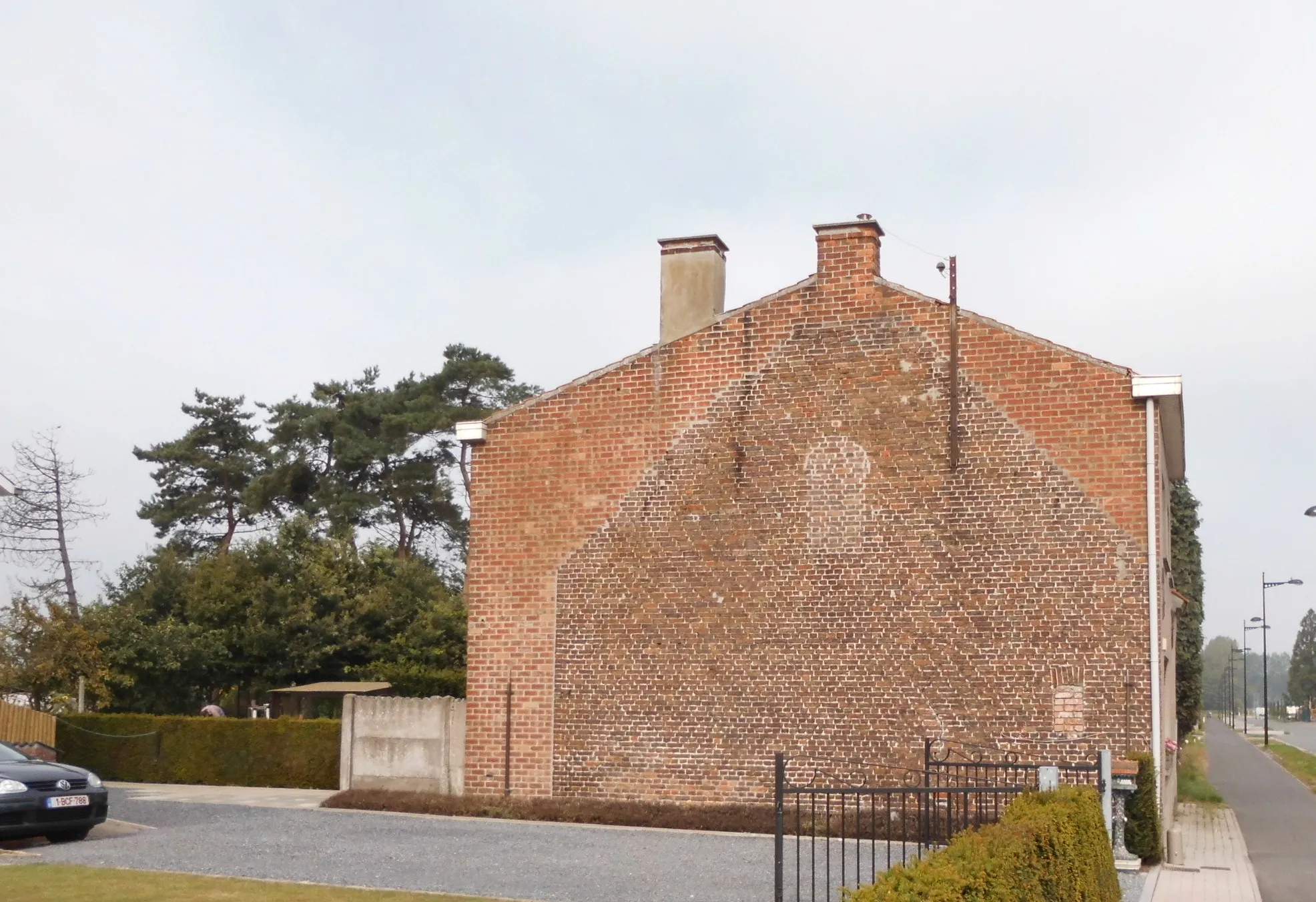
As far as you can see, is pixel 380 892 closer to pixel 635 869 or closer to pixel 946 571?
pixel 635 869

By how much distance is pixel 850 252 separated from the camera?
1889cm

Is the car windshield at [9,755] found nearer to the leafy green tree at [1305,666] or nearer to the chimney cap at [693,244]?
the chimney cap at [693,244]

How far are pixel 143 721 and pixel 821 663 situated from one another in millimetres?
14189

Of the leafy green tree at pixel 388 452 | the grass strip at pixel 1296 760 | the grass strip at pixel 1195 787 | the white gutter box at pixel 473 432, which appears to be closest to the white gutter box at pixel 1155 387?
the white gutter box at pixel 473 432

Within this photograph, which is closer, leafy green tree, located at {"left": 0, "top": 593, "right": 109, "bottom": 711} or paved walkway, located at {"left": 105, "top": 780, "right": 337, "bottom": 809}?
paved walkway, located at {"left": 105, "top": 780, "right": 337, "bottom": 809}

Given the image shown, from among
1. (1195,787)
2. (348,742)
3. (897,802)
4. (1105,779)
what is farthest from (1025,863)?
(1195,787)

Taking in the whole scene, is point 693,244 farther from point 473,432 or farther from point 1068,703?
point 1068,703

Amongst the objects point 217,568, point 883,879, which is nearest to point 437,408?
point 217,568

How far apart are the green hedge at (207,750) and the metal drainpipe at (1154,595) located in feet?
44.7

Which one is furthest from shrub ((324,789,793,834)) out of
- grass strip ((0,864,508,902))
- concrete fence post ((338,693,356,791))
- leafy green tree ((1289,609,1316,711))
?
leafy green tree ((1289,609,1316,711))

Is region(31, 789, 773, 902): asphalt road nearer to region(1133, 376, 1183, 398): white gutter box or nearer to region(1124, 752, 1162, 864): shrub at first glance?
region(1124, 752, 1162, 864): shrub

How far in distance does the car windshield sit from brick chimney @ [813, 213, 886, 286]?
39.1 feet

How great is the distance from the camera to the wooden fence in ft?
78.6

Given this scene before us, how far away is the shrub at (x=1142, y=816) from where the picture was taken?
51.0 ft
